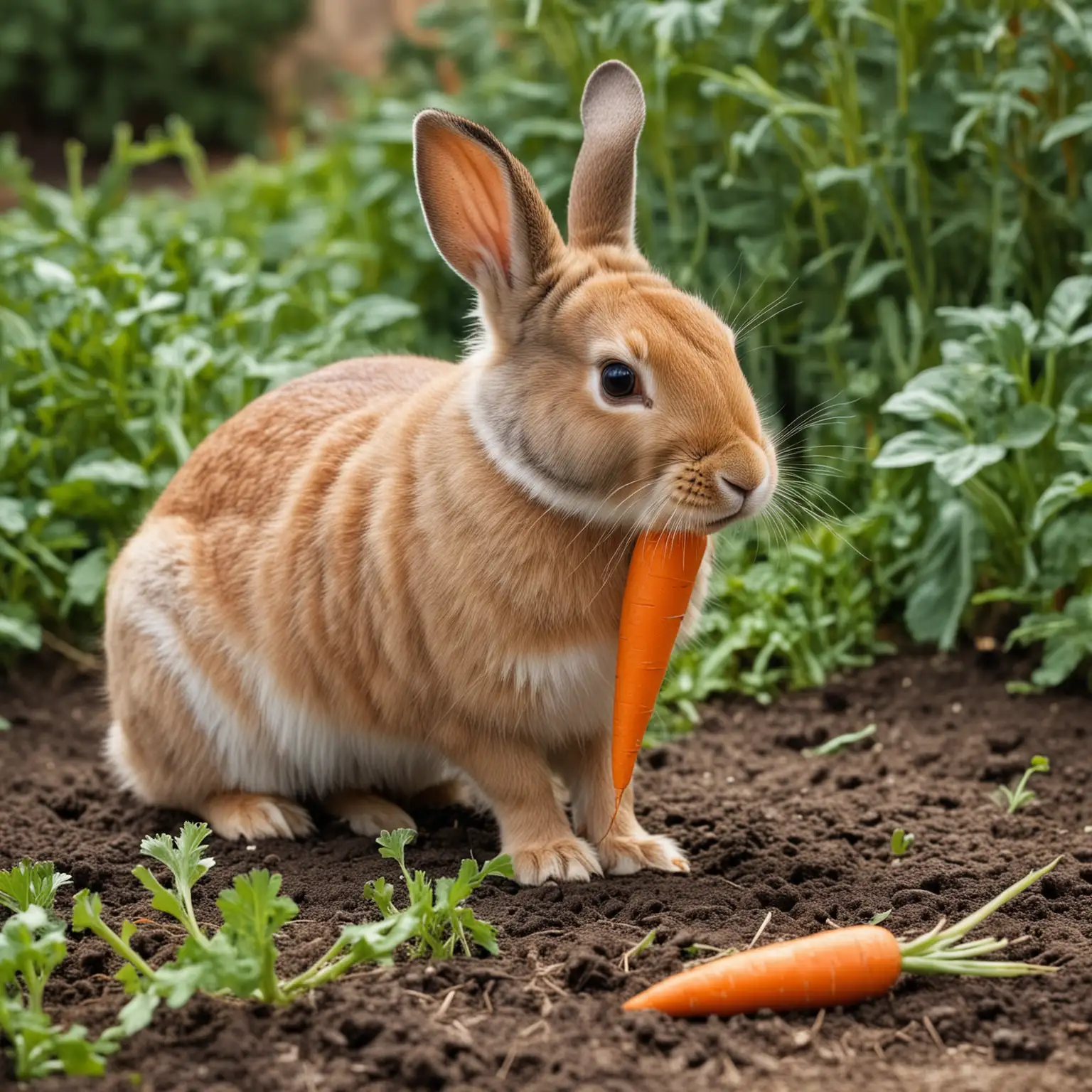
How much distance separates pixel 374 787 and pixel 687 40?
110 inches

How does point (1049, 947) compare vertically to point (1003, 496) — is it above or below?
below

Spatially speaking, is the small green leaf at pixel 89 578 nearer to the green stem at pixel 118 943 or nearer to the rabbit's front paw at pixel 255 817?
the rabbit's front paw at pixel 255 817

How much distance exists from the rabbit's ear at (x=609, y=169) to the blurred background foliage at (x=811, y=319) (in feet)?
3.21

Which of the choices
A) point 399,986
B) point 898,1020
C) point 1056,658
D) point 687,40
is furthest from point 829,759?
point 687,40

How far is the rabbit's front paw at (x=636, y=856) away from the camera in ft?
12.0

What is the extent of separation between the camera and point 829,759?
451cm

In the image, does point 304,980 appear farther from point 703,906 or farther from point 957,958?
point 957,958

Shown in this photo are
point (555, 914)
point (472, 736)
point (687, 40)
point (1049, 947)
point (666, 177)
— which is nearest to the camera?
point (1049, 947)

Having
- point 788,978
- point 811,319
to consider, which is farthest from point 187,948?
point 811,319

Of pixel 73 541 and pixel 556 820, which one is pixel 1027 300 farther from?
pixel 73 541

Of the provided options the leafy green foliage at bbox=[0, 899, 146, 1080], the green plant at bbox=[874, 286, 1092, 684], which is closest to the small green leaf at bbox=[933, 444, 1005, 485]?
the green plant at bbox=[874, 286, 1092, 684]

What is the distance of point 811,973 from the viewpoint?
281 centimetres

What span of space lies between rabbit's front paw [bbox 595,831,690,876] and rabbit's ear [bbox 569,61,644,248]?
146 centimetres

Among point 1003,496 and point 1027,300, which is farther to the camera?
point 1027,300
